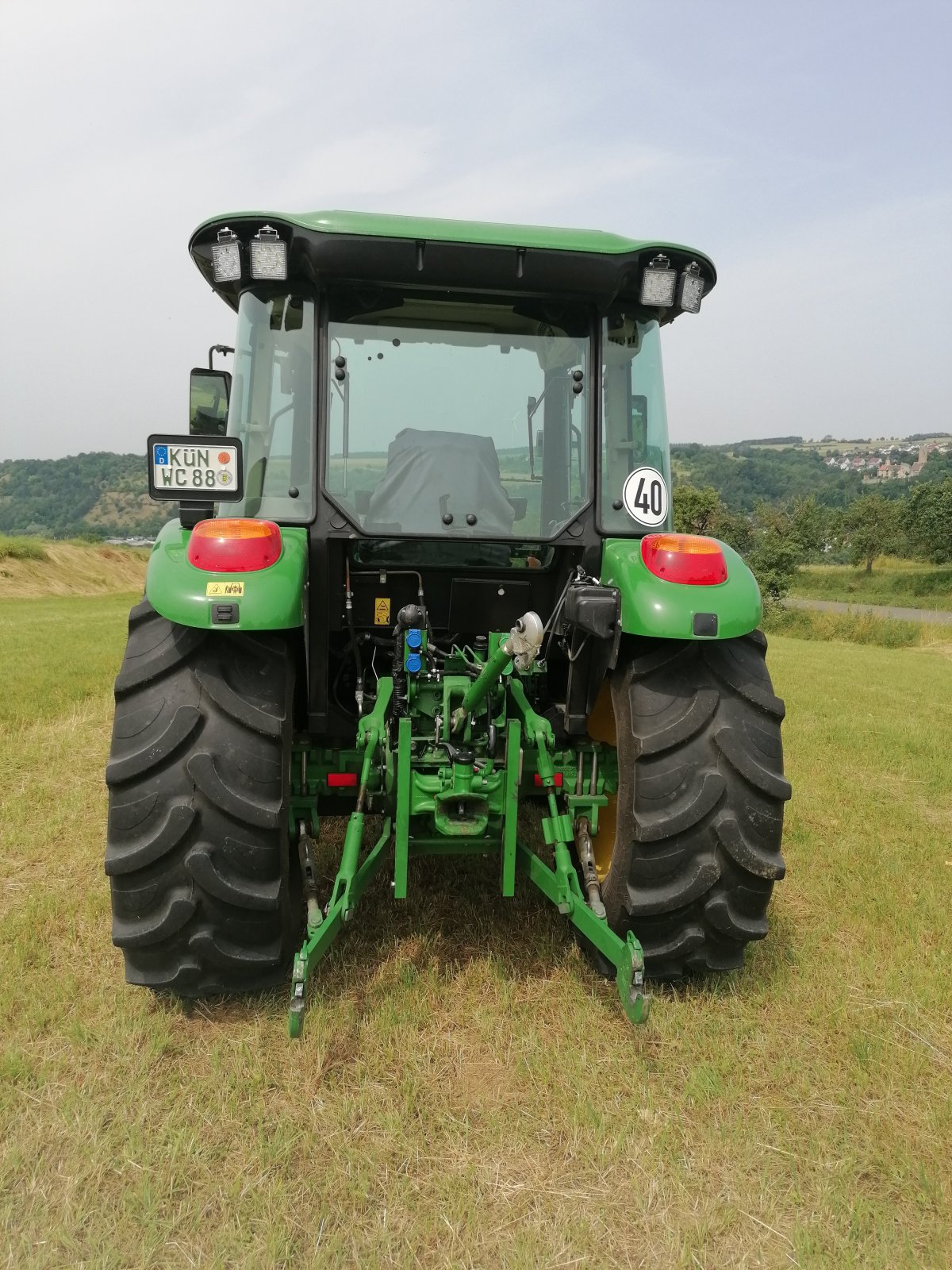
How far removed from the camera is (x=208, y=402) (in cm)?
341

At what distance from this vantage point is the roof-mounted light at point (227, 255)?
293 cm

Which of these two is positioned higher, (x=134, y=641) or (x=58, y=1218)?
(x=134, y=641)

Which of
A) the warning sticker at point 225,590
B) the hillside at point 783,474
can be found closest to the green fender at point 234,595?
the warning sticker at point 225,590

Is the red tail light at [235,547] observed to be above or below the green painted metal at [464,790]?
above

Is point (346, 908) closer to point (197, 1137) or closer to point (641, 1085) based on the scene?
point (197, 1137)

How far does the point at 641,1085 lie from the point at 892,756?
5.46m

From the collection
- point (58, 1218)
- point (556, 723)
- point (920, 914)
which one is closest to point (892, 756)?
point (920, 914)

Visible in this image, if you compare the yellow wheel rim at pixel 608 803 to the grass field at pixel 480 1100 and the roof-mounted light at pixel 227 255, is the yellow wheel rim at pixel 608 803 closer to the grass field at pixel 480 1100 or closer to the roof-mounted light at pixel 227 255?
the grass field at pixel 480 1100

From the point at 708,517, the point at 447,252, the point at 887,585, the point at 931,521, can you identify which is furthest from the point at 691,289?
the point at 931,521

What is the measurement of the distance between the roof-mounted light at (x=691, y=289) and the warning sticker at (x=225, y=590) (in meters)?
1.79

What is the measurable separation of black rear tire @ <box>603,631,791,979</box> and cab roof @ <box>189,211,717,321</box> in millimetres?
1264

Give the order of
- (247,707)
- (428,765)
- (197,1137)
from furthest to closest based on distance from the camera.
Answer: (428,765) < (247,707) < (197,1137)

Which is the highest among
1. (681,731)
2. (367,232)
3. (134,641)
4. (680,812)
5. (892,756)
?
(367,232)

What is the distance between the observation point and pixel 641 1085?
2617mm
